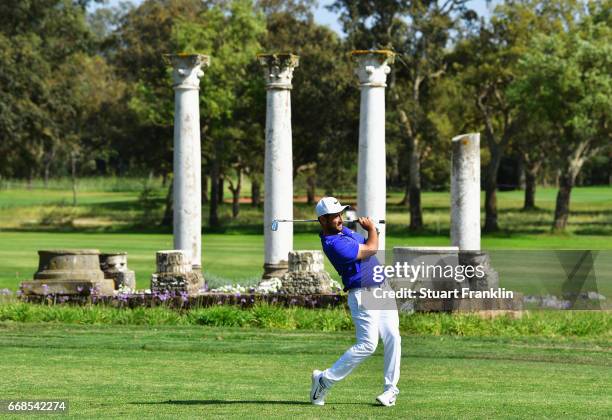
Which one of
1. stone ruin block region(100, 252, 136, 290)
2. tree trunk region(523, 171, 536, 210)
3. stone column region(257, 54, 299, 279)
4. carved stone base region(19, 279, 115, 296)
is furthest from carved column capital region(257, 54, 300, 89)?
tree trunk region(523, 171, 536, 210)

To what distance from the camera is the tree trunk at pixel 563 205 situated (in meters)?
58.8

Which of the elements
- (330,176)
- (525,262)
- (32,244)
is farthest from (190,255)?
(330,176)

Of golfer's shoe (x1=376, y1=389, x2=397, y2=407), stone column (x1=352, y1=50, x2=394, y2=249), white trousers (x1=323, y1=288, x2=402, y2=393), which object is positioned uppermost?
stone column (x1=352, y1=50, x2=394, y2=249)

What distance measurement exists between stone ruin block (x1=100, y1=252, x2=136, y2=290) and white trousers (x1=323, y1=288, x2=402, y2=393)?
15.7m

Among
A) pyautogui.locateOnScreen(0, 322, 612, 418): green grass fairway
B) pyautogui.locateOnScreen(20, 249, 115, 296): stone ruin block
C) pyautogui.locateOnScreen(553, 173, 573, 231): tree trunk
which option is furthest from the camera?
pyautogui.locateOnScreen(553, 173, 573, 231): tree trunk

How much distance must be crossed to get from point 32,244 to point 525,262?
86.9ft

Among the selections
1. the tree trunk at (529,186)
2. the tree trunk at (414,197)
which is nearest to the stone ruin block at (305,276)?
the tree trunk at (414,197)

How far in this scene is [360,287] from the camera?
39.0ft

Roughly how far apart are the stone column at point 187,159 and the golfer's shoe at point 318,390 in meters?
15.7

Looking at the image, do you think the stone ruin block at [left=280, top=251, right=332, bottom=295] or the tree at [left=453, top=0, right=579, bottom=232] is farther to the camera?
the tree at [left=453, top=0, right=579, bottom=232]

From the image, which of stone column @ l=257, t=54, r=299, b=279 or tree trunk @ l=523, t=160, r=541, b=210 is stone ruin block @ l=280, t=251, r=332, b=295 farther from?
tree trunk @ l=523, t=160, r=541, b=210

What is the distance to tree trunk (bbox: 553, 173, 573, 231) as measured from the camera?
193 feet

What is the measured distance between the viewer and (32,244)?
159 ft

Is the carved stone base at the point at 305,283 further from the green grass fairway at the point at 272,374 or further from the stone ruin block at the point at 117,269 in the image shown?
the stone ruin block at the point at 117,269
